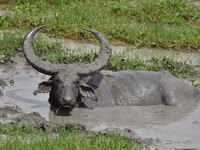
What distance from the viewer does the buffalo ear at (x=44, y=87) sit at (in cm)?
800

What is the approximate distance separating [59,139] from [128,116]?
6.81ft

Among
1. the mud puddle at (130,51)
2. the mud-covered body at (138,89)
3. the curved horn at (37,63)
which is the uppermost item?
the curved horn at (37,63)

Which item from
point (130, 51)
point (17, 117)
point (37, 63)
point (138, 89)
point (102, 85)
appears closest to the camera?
point (17, 117)

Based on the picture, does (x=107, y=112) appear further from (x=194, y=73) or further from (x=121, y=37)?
(x=121, y=37)

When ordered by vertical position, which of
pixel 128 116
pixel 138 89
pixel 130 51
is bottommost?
pixel 128 116

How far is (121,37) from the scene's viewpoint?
11.5m

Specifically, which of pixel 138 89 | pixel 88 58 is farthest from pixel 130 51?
pixel 138 89

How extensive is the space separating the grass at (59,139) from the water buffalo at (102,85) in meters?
0.96

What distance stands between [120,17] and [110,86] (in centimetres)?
463

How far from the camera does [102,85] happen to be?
8.48 metres

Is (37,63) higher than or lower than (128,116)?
higher

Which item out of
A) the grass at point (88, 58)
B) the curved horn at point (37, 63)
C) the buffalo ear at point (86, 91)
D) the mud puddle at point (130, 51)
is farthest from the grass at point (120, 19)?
the buffalo ear at point (86, 91)

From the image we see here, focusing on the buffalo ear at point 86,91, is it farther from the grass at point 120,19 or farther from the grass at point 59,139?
the grass at point 120,19

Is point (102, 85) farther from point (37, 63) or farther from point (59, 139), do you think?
point (59, 139)
